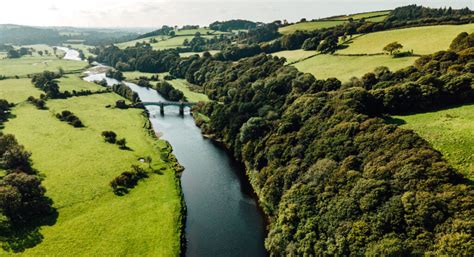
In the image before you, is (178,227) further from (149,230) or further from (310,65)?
(310,65)

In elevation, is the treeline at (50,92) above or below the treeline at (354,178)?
above

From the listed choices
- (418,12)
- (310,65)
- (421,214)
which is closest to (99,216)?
(421,214)

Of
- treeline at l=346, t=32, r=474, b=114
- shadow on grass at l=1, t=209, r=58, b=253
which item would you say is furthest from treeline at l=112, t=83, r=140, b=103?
treeline at l=346, t=32, r=474, b=114

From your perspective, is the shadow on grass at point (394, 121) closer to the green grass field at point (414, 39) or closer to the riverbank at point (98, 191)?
the riverbank at point (98, 191)

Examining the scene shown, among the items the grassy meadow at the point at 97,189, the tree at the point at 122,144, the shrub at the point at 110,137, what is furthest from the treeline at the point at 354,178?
the shrub at the point at 110,137

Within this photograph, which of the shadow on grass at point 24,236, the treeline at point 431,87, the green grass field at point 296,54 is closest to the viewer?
the shadow on grass at point 24,236

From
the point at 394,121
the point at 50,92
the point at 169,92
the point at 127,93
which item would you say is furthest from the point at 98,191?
the point at 50,92

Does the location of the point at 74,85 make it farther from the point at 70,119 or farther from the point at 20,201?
the point at 20,201
